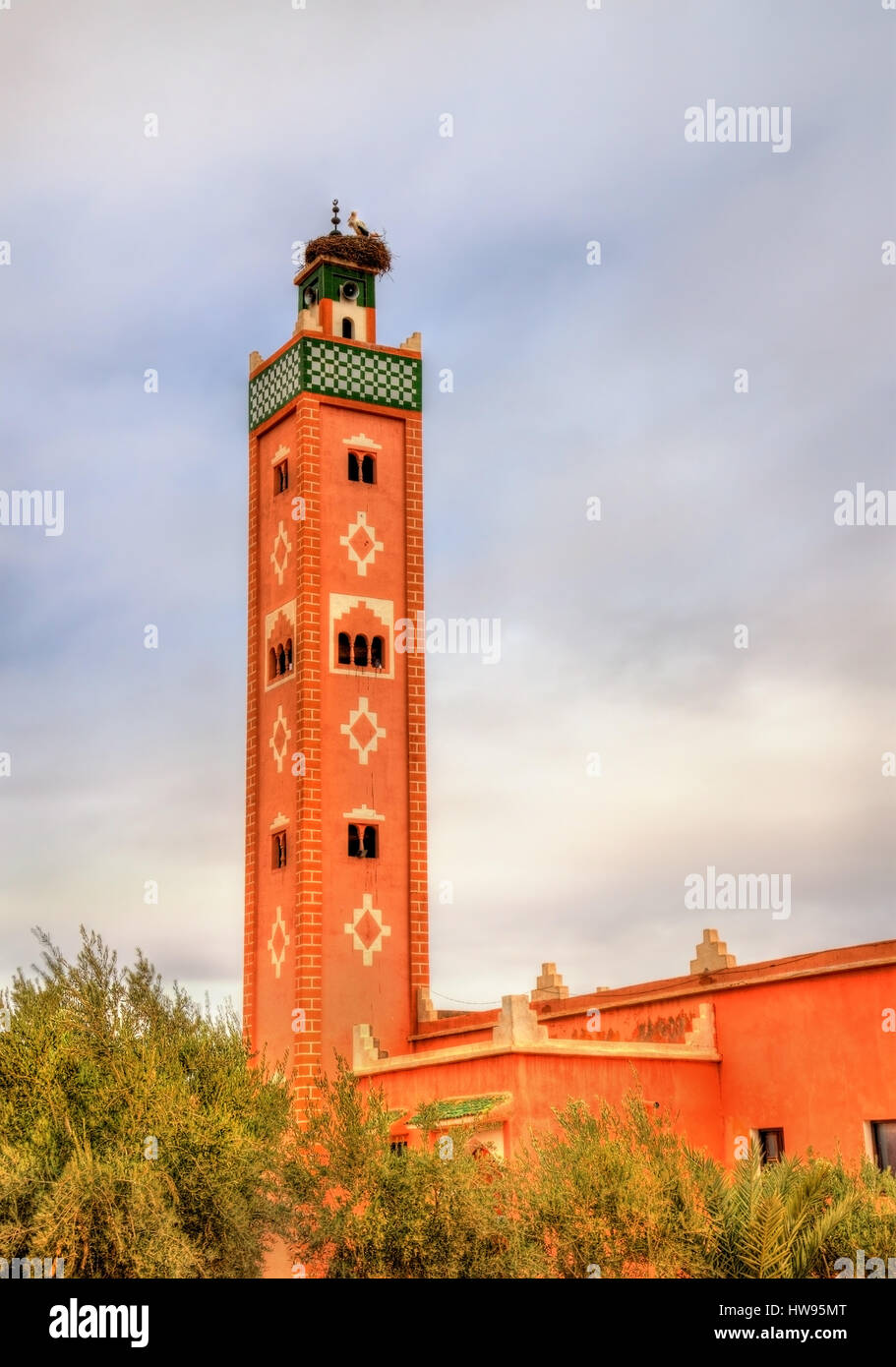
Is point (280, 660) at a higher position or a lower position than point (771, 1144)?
higher

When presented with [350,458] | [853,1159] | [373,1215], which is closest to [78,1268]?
[373,1215]

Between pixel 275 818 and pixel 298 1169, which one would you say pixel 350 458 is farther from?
pixel 298 1169

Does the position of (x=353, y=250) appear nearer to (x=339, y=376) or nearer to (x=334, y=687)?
(x=339, y=376)

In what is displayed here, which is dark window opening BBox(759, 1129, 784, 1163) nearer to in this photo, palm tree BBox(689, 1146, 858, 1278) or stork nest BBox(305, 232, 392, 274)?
palm tree BBox(689, 1146, 858, 1278)

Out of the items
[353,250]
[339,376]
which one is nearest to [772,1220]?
[339,376]

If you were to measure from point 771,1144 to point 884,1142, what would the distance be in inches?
98.3

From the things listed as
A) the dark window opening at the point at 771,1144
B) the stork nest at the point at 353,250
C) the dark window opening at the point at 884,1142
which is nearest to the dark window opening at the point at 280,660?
the stork nest at the point at 353,250

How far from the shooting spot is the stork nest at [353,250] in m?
38.9

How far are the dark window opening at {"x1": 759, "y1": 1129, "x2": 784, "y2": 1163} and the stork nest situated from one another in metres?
22.8

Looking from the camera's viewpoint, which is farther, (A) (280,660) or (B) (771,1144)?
(A) (280,660)

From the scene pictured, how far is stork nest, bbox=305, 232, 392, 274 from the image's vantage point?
38938mm

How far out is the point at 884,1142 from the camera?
24.9m

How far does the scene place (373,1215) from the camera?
774 inches
